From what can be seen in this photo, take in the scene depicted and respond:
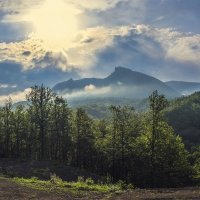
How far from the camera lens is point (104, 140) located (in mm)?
110938

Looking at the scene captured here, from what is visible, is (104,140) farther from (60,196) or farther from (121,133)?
(60,196)

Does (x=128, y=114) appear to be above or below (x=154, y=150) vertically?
above

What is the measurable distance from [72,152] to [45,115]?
22.1m

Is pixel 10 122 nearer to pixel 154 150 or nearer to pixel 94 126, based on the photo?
pixel 94 126

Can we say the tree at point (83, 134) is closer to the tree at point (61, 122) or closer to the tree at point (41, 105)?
the tree at point (61, 122)

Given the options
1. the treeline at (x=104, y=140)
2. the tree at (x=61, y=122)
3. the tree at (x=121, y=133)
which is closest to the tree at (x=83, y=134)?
the treeline at (x=104, y=140)

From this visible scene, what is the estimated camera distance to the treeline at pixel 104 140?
84625 mm

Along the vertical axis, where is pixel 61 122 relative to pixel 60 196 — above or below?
above

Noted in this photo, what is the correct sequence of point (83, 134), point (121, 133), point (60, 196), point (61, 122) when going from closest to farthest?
point (60, 196) → point (121, 133) → point (83, 134) → point (61, 122)

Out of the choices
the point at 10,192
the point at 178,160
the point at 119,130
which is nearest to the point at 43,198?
the point at 10,192

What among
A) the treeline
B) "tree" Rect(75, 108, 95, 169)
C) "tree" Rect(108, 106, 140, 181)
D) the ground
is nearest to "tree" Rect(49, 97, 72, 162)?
the treeline

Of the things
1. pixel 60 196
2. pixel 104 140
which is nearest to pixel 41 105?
pixel 104 140

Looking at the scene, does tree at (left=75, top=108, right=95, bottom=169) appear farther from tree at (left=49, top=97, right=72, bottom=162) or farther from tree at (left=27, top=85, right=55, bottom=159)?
tree at (left=27, top=85, right=55, bottom=159)

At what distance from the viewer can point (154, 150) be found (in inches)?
3238
